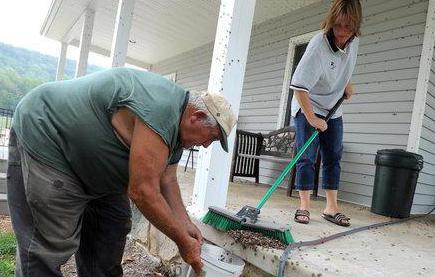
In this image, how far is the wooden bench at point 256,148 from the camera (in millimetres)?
5559

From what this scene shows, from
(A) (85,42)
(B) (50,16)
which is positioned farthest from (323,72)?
(B) (50,16)

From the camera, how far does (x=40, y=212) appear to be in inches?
63.7

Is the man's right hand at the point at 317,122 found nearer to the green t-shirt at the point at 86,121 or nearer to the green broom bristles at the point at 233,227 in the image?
the green broom bristles at the point at 233,227

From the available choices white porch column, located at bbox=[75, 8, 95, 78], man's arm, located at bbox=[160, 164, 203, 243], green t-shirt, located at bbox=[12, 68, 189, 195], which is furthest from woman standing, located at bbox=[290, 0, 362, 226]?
white porch column, located at bbox=[75, 8, 95, 78]

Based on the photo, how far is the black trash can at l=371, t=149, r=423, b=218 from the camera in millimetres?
3654

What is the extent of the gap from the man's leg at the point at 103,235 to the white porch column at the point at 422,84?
3477 mm

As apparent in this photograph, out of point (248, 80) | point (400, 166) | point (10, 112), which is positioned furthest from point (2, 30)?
point (400, 166)

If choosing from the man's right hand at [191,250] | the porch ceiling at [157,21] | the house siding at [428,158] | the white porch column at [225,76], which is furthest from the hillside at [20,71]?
the man's right hand at [191,250]

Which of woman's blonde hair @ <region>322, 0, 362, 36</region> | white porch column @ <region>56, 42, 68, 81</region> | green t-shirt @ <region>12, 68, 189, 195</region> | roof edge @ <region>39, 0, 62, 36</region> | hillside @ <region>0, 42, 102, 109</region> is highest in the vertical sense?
hillside @ <region>0, 42, 102, 109</region>

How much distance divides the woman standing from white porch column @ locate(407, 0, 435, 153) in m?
1.72

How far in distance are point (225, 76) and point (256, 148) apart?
3708 mm

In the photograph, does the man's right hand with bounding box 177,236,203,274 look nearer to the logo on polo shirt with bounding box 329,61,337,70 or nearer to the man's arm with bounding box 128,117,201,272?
the man's arm with bounding box 128,117,201,272

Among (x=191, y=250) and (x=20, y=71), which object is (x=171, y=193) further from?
(x=20, y=71)

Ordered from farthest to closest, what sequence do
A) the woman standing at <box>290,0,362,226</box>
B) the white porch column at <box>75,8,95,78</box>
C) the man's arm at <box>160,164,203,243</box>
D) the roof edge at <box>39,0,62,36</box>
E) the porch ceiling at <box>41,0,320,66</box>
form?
the roof edge at <box>39,0,62,36</box>, the white porch column at <box>75,8,95,78</box>, the porch ceiling at <box>41,0,320,66</box>, the woman standing at <box>290,0,362,226</box>, the man's arm at <box>160,164,203,243</box>
